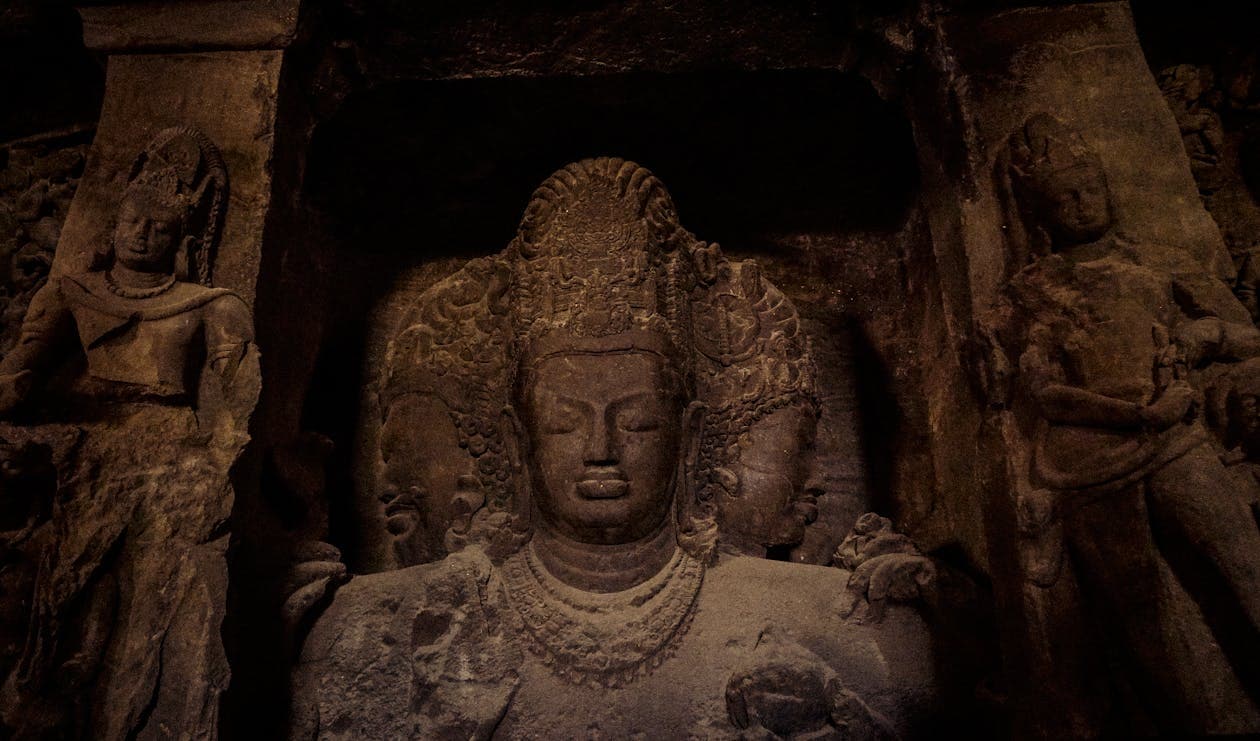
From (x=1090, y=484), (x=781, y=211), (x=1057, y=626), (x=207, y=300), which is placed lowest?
(x=1057, y=626)

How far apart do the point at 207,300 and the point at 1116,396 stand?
102 inches

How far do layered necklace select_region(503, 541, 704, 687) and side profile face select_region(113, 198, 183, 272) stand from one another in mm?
1465

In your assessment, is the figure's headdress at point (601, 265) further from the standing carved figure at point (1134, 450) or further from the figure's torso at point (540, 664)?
the standing carved figure at point (1134, 450)

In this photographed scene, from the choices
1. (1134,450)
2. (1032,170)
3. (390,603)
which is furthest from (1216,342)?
(390,603)

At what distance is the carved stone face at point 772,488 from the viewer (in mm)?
3264

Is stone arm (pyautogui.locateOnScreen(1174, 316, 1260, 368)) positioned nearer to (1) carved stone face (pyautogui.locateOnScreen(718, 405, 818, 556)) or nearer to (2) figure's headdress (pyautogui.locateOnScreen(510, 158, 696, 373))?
(1) carved stone face (pyautogui.locateOnScreen(718, 405, 818, 556))

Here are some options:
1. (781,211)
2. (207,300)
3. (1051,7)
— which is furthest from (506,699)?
(1051,7)

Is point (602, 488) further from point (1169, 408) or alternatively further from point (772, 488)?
point (1169, 408)

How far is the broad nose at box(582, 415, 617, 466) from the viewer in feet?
9.48

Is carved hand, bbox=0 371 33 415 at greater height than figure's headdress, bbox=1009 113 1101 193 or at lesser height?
lesser

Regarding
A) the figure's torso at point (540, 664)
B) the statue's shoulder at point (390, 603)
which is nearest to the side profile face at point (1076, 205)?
the figure's torso at point (540, 664)

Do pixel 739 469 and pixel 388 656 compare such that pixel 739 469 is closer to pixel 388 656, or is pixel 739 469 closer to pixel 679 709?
pixel 679 709

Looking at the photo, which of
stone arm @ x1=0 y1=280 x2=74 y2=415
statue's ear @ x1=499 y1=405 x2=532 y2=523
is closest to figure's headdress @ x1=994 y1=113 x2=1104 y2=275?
statue's ear @ x1=499 y1=405 x2=532 y2=523

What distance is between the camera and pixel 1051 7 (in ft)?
9.81
